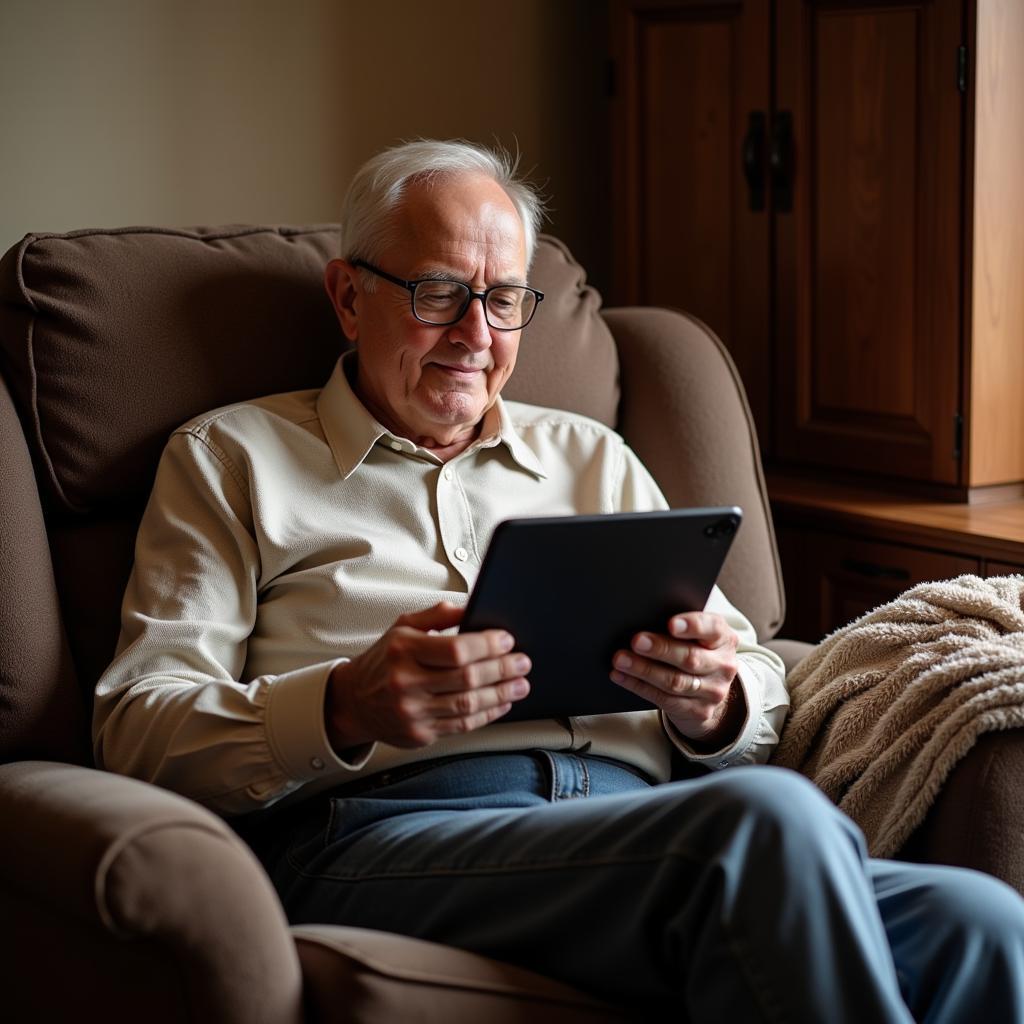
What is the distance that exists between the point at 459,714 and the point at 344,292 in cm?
61

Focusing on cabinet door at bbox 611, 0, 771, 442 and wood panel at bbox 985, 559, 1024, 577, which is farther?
cabinet door at bbox 611, 0, 771, 442

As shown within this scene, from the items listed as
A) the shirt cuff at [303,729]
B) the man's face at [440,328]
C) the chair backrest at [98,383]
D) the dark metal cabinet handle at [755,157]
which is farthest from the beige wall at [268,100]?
the shirt cuff at [303,729]

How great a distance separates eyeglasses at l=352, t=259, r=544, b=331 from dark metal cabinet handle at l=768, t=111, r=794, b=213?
1.00m

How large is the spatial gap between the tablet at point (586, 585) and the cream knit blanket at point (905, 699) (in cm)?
28

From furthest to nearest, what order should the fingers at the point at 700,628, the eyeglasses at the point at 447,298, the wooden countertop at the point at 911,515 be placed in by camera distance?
the wooden countertop at the point at 911,515 < the eyeglasses at the point at 447,298 < the fingers at the point at 700,628

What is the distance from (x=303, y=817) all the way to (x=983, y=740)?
67cm

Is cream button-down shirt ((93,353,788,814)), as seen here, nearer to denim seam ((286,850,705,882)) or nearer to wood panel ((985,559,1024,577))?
denim seam ((286,850,705,882))

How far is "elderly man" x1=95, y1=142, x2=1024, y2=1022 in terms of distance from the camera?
3.75ft

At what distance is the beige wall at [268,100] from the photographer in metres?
2.39

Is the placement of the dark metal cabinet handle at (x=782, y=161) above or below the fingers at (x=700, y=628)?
above

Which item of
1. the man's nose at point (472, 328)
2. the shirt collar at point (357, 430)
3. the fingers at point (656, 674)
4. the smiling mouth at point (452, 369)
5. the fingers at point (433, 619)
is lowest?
the fingers at point (656, 674)

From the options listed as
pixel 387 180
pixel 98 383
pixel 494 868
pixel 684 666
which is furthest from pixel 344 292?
pixel 494 868

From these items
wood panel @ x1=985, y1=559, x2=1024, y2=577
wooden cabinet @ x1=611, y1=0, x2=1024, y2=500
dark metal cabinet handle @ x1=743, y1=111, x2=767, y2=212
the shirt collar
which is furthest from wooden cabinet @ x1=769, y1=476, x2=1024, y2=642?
the shirt collar

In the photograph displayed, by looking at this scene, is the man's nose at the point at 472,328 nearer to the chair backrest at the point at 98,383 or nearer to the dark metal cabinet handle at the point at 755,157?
the chair backrest at the point at 98,383
